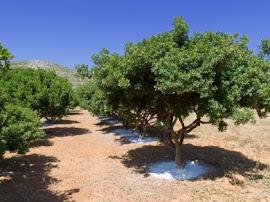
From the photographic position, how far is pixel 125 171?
639 inches

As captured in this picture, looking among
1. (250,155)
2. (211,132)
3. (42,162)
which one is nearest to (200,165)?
(250,155)

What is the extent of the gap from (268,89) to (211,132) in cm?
1406

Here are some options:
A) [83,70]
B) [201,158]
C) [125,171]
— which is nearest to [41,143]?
[125,171]

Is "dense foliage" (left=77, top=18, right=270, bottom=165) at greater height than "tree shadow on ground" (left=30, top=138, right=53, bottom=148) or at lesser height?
greater

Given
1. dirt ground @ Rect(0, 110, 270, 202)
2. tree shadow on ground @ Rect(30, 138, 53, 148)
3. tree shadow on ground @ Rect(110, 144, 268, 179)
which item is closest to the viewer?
dirt ground @ Rect(0, 110, 270, 202)

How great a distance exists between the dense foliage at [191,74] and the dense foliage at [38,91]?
403 inches

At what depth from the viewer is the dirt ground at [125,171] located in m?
13.1

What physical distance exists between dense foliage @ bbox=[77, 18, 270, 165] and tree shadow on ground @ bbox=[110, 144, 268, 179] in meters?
2.09

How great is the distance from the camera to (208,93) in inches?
512

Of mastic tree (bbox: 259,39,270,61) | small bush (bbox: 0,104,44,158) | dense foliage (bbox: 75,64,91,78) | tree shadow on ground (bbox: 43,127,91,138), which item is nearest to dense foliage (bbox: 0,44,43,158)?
small bush (bbox: 0,104,44,158)

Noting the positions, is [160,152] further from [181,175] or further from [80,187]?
[80,187]

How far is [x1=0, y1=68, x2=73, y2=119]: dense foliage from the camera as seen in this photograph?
24.4 m

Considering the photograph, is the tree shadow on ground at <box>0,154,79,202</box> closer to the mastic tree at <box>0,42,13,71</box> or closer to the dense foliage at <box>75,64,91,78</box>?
the mastic tree at <box>0,42,13,71</box>

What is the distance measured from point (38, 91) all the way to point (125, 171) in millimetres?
11985
